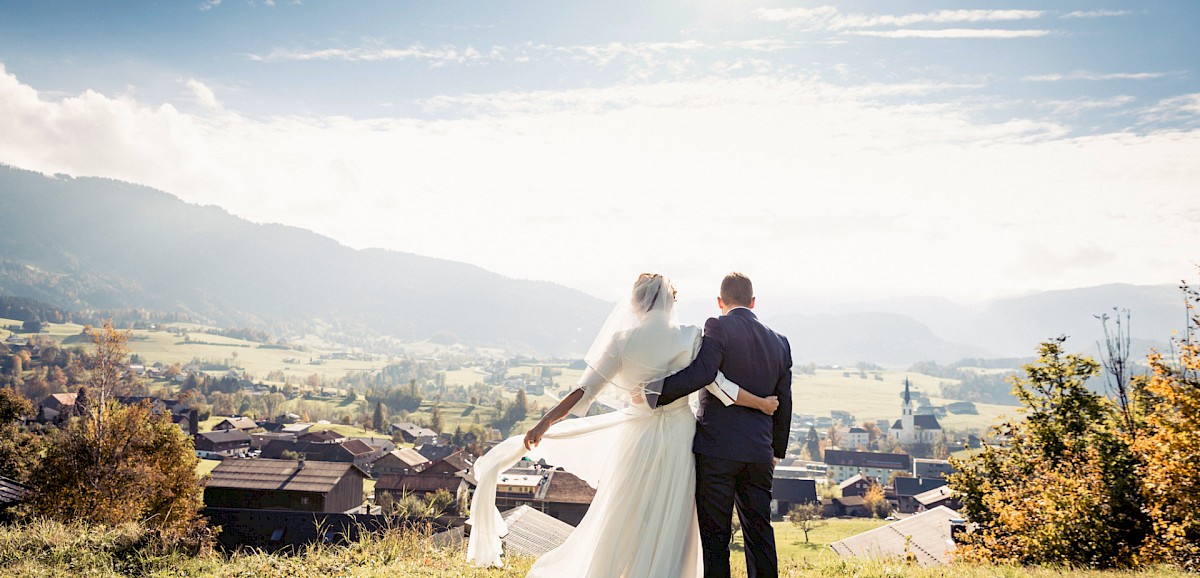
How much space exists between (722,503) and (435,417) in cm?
12654

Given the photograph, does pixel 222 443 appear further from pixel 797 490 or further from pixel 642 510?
pixel 642 510

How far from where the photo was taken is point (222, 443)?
85.4 meters

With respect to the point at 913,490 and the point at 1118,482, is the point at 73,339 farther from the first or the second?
the point at 1118,482

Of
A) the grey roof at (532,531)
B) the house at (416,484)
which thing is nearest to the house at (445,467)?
the house at (416,484)

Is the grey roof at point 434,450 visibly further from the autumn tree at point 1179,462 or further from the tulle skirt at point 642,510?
the tulle skirt at point 642,510

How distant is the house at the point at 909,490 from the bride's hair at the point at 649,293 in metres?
87.3

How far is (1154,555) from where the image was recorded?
1204cm

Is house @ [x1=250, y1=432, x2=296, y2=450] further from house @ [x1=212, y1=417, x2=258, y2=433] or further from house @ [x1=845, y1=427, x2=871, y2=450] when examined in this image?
house @ [x1=845, y1=427, x2=871, y2=450]

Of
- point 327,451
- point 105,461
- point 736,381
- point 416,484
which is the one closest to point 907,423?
point 327,451

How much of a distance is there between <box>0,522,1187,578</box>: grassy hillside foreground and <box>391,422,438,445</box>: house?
102081 millimetres

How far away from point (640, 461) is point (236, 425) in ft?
357

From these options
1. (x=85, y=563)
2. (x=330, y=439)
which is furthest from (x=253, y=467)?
(x=330, y=439)

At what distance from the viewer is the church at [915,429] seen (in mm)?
161875

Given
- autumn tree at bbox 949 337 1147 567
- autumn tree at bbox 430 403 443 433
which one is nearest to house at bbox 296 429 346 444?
autumn tree at bbox 430 403 443 433
